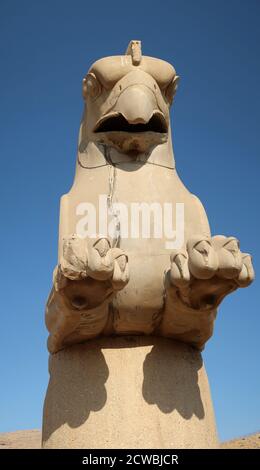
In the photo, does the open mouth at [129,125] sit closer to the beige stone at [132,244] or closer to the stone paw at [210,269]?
the beige stone at [132,244]

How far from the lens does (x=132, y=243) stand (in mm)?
3068

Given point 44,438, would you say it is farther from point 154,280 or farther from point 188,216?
point 188,216

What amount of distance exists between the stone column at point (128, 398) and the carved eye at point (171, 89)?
5.02 ft

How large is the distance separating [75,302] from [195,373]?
3.07 ft

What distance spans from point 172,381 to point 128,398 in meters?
0.27

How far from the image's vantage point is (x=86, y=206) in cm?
324

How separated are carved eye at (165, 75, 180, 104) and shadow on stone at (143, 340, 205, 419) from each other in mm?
1548

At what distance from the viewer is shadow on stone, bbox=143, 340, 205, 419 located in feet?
9.85

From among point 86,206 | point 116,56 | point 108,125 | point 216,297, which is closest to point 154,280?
point 216,297

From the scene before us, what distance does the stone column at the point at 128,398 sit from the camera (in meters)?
2.88

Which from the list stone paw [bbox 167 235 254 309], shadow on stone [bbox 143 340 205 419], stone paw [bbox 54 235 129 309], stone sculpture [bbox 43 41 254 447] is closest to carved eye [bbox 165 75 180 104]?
stone sculpture [bbox 43 41 254 447]

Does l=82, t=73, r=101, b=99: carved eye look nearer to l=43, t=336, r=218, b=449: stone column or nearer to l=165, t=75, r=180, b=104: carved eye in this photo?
l=165, t=75, r=180, b=104: carved eye

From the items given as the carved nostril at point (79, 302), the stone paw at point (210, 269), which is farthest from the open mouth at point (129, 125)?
the carved nostril at point (79, 302)

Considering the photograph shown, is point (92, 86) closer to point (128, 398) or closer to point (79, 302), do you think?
point (79, 302)
